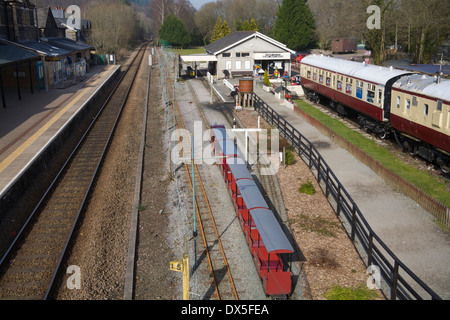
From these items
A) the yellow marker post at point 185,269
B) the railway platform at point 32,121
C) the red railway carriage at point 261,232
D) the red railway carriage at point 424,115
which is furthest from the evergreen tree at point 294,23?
the yellow marker post at point 185,269

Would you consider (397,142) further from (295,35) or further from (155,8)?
(155,8)

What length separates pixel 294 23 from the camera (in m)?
81.6

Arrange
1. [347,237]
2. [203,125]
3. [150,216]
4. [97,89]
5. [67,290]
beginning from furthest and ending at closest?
[97,89], [203,125], [150,216], [347,237], [67,290]

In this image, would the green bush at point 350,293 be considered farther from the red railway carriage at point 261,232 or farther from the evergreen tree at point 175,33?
the evergreen tree at point 175,33

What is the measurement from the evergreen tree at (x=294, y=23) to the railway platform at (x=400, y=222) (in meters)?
60.9

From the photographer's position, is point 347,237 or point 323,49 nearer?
point 347,237

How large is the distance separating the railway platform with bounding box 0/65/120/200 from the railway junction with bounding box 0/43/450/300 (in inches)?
5.9

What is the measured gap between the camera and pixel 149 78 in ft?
186

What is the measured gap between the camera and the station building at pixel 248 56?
54.2m

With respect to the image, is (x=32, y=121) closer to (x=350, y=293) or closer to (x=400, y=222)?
(x=400, y=222)

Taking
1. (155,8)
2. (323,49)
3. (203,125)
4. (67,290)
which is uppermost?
(155,8)

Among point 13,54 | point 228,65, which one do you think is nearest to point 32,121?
point 13,54

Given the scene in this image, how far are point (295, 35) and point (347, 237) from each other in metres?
71.1

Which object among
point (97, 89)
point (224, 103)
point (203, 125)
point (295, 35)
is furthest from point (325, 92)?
point (295, 35)
